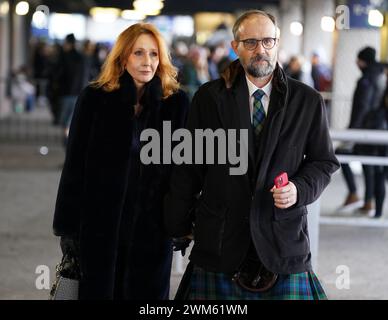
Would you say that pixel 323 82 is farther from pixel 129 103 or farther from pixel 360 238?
pixel 129 103

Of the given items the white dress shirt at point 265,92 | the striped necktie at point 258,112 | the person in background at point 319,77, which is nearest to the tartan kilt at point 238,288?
the striped necktie at point 258,112

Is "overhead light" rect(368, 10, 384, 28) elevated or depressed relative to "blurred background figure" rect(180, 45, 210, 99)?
elevated

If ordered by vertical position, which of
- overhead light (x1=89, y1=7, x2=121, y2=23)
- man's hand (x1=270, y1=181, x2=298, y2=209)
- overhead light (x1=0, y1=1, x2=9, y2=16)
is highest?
overhead light (x1=89, y1=7, x2=121, y2=23)

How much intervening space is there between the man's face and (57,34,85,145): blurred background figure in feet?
34.9

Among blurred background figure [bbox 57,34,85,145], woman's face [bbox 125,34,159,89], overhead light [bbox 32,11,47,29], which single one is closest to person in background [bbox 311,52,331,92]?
overhead light [bbox 32,11,47,29]

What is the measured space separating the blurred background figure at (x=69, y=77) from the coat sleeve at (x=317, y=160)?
1069 centimetres

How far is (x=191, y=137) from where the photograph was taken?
441 centimetres

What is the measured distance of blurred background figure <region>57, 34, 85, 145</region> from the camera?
49.4ft

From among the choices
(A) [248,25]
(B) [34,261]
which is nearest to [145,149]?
(A) [248,25]

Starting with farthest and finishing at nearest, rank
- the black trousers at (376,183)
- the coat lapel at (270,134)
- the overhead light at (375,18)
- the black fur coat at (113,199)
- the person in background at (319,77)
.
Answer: the person in background at (319,77) < the overhead light at (375,18) < the black trousers at (376,183) < the black fur coat at (113,199) < the coat lapel at (270,134)

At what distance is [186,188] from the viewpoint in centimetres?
439

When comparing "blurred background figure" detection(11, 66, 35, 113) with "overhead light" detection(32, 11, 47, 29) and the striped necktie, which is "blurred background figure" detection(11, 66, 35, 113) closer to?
"overhead light" detection(32, 11, 47, 29)

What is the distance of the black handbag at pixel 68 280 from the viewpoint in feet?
15.9

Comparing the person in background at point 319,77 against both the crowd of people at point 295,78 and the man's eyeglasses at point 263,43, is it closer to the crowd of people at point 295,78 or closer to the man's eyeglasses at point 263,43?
the crowd of people at point 295,78
